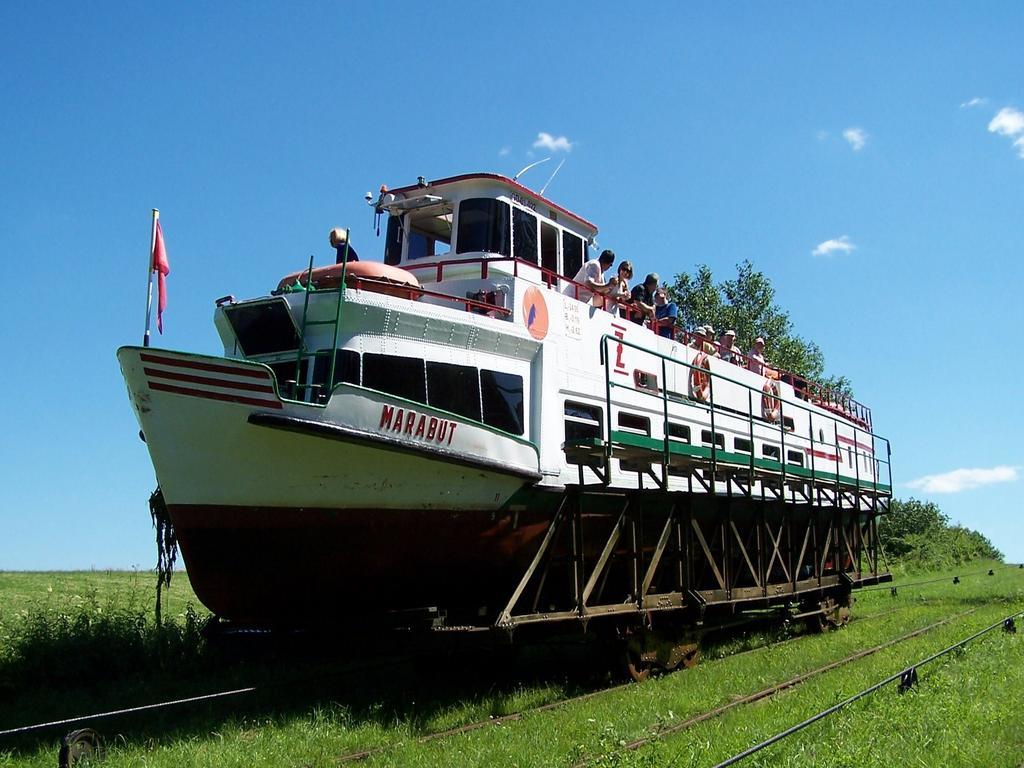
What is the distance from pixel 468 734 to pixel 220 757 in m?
2.24

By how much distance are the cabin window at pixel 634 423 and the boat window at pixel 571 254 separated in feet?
8.01

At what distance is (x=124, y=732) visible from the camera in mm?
8961

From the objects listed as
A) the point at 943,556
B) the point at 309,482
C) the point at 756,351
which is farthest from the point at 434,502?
the point at 943,556

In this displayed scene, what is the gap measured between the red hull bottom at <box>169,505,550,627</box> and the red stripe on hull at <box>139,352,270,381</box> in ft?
4.42

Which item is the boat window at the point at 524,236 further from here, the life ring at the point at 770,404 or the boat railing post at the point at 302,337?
the life ring at the point at 770,404

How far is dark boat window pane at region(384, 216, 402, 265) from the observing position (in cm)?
1368

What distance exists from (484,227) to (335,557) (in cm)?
535

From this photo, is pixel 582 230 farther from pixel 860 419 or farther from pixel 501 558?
pixel 860 419

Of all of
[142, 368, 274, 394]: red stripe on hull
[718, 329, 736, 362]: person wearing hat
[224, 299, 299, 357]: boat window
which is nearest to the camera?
[142, 368, 274, 394]: red stripe on hull

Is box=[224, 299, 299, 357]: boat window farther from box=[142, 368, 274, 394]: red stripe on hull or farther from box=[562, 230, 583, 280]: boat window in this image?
box=[562, 230, 583, 280]: boat window

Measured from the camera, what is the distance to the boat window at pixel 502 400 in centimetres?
1023

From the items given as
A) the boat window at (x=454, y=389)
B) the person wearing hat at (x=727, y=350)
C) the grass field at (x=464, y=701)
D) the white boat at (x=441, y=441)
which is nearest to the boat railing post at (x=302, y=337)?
the white boat at (x=441, y=441)

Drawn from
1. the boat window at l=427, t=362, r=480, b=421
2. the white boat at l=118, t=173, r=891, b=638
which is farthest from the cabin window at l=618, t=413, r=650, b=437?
the boat window at l=427, t=362, r=480, b=421

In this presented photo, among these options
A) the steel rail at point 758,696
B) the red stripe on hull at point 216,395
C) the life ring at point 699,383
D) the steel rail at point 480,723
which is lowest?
the steel rail at point 480,723
